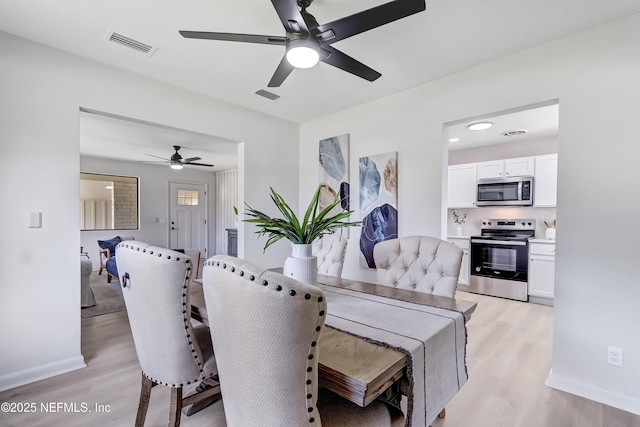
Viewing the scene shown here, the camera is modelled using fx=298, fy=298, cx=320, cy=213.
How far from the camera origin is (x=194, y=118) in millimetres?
3096

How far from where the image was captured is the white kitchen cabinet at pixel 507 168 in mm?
4363

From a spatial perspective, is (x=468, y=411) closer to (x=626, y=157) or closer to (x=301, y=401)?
(x=301, y=401)

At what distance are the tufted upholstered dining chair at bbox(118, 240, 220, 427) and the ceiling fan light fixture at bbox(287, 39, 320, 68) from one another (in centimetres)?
121

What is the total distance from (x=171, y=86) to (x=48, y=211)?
1524 mm

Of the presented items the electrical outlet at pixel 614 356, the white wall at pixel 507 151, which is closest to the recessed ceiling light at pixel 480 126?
the white wall at pixel 507 151

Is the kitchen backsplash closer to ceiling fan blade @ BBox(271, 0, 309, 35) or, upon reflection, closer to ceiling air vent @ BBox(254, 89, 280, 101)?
ceiling air vent @ BBox(254, 89, 280, 101)

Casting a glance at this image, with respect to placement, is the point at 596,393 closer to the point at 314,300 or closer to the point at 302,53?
the point at 314,300

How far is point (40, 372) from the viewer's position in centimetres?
223

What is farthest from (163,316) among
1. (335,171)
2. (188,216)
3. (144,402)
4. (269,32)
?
(188,216)

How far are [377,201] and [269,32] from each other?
186 centimetres

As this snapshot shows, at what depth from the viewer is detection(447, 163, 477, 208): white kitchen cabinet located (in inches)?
193

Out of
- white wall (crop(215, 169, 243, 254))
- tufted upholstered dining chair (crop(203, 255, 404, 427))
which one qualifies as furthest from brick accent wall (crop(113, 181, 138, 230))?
tufted upholstered dining chair (crop(203, 255, 404, 427))

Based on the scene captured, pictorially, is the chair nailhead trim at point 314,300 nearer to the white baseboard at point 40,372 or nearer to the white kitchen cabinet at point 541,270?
the white baseboard at point 40,372

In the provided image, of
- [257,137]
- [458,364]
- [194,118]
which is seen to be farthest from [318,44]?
[257,137]
